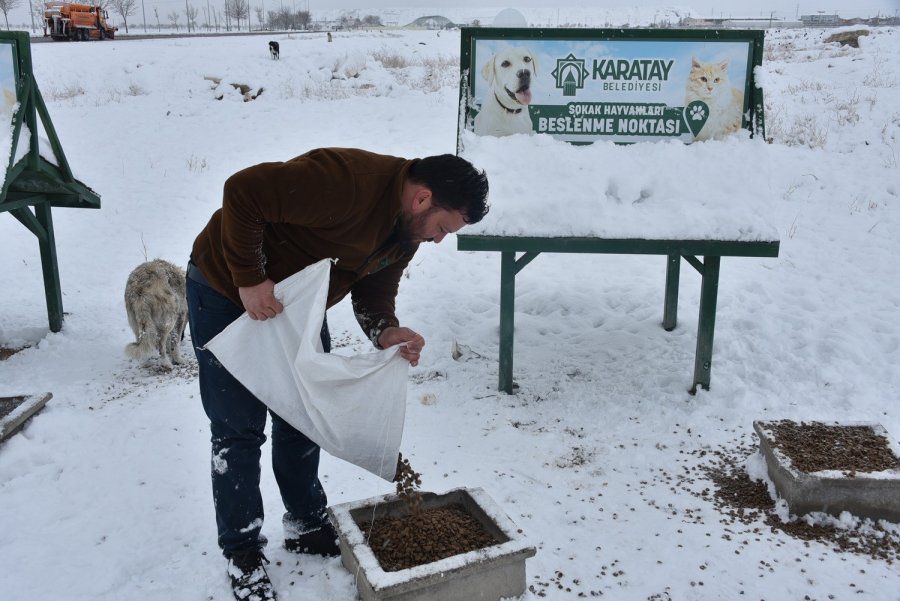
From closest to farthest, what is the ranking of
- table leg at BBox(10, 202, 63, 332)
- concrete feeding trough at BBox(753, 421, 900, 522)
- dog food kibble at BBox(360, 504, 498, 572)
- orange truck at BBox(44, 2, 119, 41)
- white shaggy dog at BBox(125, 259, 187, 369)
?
dog food kibble at BBox(360, 504, 498, 572) < concrete feeding trough at BBox(753, 421, 900, 522) < white shaggy dog at BBox(125, 259, 187, 369) < table leg at BBox(10, 202, 63, 332) < orange truck at BBox(44, 2, 119, 41)

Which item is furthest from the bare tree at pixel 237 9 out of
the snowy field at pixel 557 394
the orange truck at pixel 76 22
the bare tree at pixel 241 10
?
the snowy field at pixel 557 394

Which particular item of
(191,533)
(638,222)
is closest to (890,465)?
(638,222)

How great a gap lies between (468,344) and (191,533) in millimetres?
2837

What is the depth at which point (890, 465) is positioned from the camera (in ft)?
10.9

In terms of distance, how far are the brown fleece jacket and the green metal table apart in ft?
5.49

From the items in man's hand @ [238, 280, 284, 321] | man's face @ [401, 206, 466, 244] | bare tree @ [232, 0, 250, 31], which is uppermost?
bare tree @ [232, 0, 250, 31]

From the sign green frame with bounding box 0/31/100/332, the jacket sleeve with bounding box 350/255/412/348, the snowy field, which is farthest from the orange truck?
the jacket sleeve with bounding box 350/255/412/348

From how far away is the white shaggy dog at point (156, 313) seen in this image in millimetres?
5223

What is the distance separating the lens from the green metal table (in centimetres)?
429

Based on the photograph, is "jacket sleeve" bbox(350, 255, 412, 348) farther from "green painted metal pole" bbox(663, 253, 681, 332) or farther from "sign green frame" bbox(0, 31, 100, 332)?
"sign green frame" bbox(0, 31, 100, 332)

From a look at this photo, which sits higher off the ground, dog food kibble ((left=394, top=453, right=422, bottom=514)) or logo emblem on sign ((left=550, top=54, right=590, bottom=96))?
logo emblem on sign ((left=550, top=54, right=590, bottom=96))

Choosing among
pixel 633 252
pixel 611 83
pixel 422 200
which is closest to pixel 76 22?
pixel 611 83

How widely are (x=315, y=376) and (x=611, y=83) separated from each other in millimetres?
3191

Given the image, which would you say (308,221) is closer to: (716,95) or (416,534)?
(416,534)
